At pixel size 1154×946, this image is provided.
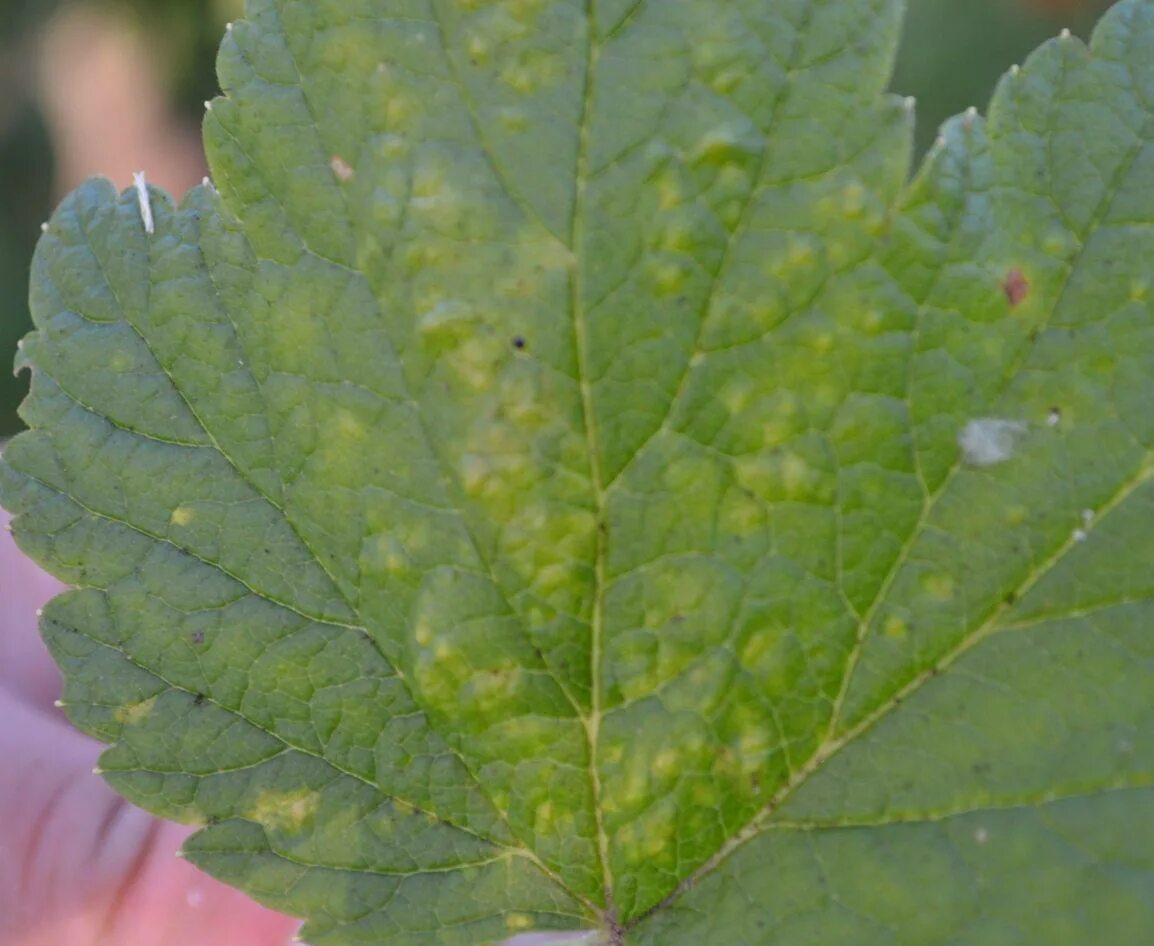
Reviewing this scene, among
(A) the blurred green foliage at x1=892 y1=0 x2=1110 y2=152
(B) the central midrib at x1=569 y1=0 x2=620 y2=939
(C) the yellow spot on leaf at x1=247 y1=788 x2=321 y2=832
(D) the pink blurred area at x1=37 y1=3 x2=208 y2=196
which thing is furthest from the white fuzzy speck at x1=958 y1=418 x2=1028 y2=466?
(D) the pink blurred area at x1=37 y1=3 x2=208 y2=196

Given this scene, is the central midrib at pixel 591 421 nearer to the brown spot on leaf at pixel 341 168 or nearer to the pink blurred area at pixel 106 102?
the brown spot on leaf at pixel 341 168

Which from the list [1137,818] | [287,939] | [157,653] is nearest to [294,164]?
[157,653]

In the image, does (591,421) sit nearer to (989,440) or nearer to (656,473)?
(656,473)

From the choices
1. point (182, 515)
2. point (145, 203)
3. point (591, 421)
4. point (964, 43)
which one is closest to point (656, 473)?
point (591, 421)

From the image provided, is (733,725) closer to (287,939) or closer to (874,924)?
(874,924)

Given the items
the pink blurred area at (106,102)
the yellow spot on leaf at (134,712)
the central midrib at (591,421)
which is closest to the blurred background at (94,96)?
the pink blurred area at (106,102)

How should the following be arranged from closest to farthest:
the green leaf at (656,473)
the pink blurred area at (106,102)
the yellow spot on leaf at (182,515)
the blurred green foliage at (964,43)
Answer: the green leaf at (656,473) → the yellow spot on leaf at (182,515) → the blurred green foliage at (964,43) → the pink blurred area at (106,102)
